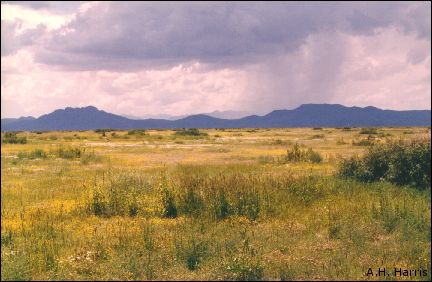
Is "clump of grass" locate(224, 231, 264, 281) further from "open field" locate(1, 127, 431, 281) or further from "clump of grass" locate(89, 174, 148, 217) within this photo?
"clump of grass" locate(89, 174, 148, 217)

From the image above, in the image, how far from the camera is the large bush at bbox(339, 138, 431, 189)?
18406 millimetres

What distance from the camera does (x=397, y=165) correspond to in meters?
19.4

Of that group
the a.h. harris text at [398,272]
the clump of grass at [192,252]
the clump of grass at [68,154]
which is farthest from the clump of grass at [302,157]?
the a.h. harris text at [398,272]

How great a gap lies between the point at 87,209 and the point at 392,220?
10.7m

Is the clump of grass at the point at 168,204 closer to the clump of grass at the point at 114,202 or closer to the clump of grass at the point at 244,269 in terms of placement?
the clump of grass at the point at 114,202

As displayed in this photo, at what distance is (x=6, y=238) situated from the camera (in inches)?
472

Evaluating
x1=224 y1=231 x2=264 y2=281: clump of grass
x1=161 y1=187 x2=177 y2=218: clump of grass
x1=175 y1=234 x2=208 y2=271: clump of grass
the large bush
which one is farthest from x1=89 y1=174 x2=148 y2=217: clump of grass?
the large bush

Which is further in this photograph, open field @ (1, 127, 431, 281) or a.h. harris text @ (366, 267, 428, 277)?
open field @ (1, 127, 431, 281)

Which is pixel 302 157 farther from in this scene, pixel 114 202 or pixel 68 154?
pixel 68 154

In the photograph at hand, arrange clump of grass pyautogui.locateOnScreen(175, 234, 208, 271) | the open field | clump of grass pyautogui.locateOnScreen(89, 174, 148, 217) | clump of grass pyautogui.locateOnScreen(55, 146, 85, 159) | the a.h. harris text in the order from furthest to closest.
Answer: clump of grass pyautogui.locateOnScreen(55, 146, 85, 159), clump of grass pyautogui.locateOnScreen(89, 174, 148, 217), clump of grass pyautogui.locateOnScreen(175, 234, 208, 271), the open field, the a.h. harris text

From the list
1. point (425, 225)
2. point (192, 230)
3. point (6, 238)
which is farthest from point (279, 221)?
point (6, 238)

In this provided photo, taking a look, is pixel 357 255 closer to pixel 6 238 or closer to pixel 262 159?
pixel 6 238

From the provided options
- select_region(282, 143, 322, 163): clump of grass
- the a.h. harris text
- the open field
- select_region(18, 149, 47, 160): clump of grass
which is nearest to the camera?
the a.h. harris text

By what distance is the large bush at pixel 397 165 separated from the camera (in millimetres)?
18406
